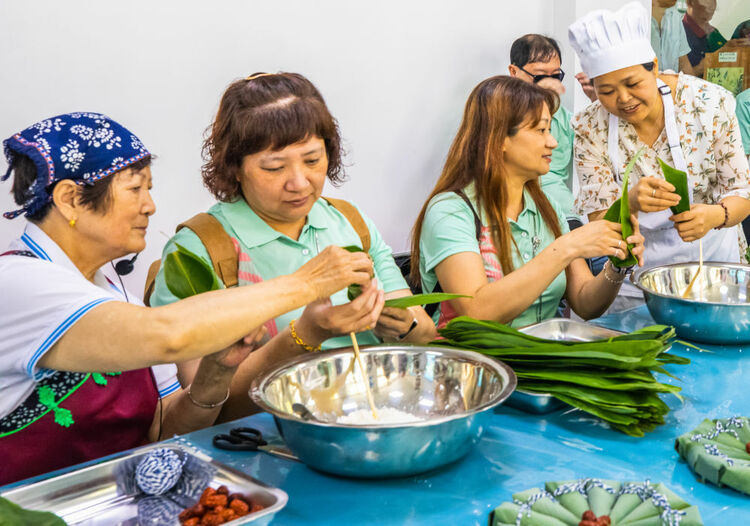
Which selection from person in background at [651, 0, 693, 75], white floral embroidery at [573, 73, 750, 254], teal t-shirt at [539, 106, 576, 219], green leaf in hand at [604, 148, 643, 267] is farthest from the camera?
person in background at [651, 0, 693, 75]

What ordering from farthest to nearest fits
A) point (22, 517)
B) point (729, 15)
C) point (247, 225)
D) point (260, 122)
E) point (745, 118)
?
point (729, 15) < point (745, 118) < point (247, 225) < point (260, 122) < point (22, 517)

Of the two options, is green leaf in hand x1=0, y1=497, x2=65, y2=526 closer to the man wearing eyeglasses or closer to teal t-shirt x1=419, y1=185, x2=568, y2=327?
teal t-shirt x1=419, y1=185, x2=568, y2=327

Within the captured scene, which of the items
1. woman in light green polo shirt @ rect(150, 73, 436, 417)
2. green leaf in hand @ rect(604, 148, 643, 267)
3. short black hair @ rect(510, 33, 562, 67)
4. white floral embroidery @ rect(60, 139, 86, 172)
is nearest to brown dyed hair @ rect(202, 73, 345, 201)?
woman in light green polo shirt @ rect(150, 73, 436, 417)

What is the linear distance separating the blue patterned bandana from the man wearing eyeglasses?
3089 mm

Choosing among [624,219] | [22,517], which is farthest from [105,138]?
[624,219]

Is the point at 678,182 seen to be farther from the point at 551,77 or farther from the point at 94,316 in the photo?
the point at 551,77

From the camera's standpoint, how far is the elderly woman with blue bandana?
134 centimetres

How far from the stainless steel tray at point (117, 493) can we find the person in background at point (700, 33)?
18.3 ft

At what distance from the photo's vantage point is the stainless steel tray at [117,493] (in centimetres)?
129

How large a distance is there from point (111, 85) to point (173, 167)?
1.40 feet

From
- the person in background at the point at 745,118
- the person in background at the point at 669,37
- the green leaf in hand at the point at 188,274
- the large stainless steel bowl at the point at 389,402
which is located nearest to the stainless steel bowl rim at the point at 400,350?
the large stainless steel bowl at the point at 389,402

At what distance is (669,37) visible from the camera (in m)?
5.71

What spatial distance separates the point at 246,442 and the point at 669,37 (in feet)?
17.3

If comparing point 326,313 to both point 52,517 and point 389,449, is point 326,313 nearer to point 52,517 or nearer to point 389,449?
point 389,449
